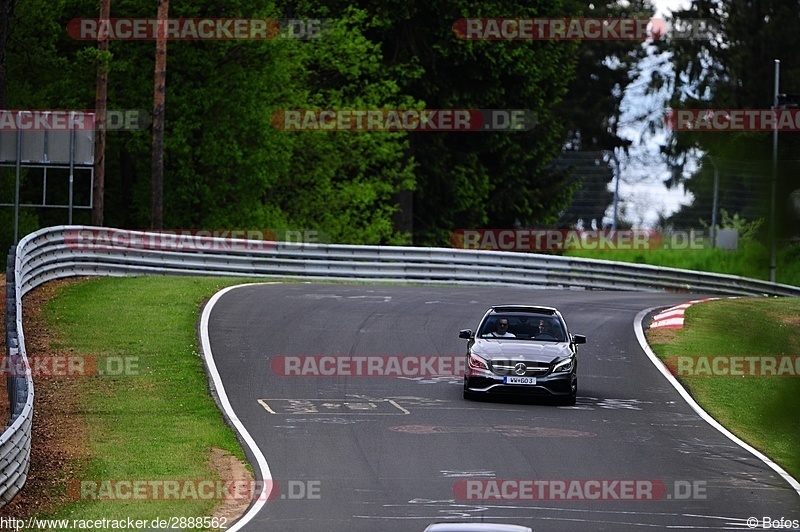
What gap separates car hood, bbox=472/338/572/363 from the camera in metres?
18.9

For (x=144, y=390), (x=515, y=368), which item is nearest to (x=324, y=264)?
(x=144, y=390)

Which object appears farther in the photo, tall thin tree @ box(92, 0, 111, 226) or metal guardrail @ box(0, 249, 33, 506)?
tall thin tree @ box(92, 0, 111, 226)

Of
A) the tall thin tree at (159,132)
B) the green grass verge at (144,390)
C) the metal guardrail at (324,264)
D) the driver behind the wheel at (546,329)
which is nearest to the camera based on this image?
the green grass verge at (144,390)

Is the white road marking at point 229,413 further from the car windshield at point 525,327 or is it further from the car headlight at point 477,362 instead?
the car windshield at point 525,327

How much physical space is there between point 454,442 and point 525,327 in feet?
15.3

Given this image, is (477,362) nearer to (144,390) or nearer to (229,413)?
(229,413)

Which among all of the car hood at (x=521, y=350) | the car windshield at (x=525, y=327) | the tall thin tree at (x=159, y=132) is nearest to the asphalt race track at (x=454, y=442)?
the car hood at (x=521, y=350)

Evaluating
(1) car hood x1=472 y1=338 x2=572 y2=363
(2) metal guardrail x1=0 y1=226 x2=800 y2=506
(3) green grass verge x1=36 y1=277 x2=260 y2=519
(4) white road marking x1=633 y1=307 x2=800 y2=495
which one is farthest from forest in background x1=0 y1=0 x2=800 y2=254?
(1) car hood x1=472 y1=338 x2=572 y2=363

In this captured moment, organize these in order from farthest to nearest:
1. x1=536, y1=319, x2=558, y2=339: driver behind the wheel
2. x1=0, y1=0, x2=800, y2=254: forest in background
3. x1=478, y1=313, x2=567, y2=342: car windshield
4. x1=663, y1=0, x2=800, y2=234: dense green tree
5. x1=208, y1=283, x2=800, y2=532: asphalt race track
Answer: x1=0, y1=0, x2=800, y2=254: forest in background, x1=536, y1=319, x2=558, y2=339: driver behind the wheel, x1=478, y1=313, x2=567, y2=342: car windshield, x1=208, y1=283, x2=800, y2=532: asphalt race track, x1=663, y1=0, x2=800, y2=234: dense green tree

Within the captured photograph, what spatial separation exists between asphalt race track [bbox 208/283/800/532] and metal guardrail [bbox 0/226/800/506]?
16.2 feet

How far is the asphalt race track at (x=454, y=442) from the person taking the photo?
41.2 ft

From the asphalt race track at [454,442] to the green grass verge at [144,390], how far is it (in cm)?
67

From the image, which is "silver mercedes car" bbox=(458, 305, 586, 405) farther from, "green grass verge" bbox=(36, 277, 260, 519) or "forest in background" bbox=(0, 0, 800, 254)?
"forest in background" bbox=(0, 0, 800, 254)

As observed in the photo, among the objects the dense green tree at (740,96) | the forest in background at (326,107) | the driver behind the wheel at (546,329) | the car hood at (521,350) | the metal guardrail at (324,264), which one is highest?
the forest in background at (326,107)
